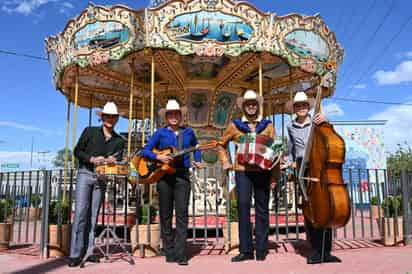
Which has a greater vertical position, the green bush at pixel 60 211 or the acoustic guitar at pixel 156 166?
the acoustic guitar at pixel 156 166

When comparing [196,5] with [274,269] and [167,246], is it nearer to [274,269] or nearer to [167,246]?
[167,246]

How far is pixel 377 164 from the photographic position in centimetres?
2522

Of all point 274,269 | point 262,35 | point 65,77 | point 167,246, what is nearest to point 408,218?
point 274,269

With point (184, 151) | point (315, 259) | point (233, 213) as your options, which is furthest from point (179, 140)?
point (315, 259)

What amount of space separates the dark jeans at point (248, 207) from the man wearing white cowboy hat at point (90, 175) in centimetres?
158

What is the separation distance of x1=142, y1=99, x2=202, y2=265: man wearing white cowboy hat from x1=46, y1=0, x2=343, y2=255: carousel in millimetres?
3337

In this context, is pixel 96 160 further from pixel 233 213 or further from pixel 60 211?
pixel 233 213

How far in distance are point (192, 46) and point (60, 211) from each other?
15.1 feet

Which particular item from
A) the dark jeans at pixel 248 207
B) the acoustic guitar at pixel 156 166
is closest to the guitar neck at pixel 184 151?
the acoustic guitar at pixel 156 166

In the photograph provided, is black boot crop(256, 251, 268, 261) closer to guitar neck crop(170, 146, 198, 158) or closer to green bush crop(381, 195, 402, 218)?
guitar neck crop(170, 146, 198, 158)

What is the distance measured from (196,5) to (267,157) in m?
4.83

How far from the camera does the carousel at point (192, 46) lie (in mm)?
8164

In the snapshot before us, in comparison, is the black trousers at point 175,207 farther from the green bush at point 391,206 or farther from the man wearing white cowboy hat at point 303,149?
the green bush at point 391,206

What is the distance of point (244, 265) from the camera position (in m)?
4.27
